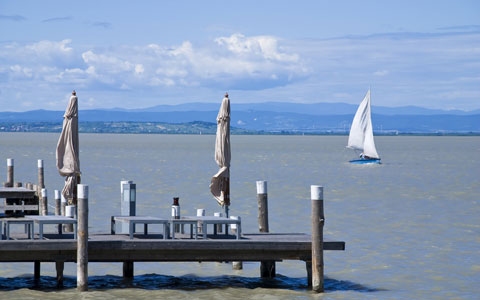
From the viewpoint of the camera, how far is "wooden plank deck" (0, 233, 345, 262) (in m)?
21.2

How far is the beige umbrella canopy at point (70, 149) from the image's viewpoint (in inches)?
999

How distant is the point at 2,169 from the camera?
72.7m

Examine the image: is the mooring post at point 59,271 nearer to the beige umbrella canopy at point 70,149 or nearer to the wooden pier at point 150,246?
the wooden pier at point 150,246

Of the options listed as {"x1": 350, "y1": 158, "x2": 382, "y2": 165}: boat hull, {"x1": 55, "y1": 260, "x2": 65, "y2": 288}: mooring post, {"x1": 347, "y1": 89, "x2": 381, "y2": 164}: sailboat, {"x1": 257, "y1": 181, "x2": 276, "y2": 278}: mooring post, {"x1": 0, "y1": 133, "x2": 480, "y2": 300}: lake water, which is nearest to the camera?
{"x1": 55, "y1": 260, "x2": 65, "y2": 288}: mooring post

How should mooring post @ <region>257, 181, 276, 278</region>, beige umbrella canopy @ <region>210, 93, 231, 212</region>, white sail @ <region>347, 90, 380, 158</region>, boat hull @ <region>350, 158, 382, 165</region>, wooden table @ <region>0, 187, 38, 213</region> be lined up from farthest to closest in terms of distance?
white sail @ <region>347, 90, 380, 158</region>
boat hull @ <region>350, 158, 382, 165</region>
wooden table @ <region>0, 187, 38, 213</region>
beige umbrella canopy @ <region>210, 93, 231, 212</region>
mooring post @ <region>257, 181, 276, 278</region>

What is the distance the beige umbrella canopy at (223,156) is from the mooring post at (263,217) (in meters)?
0.85

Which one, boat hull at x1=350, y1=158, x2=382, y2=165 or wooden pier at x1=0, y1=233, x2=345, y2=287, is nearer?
wooden pier at x1=0, y1=233, x2=345, y2=287

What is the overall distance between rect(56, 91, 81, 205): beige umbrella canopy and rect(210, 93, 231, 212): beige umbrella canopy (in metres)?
3.22

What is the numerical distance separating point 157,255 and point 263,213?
3676mm

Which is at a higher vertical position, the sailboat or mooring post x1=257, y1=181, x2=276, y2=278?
the sailboat

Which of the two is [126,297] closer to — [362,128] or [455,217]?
[455,217]

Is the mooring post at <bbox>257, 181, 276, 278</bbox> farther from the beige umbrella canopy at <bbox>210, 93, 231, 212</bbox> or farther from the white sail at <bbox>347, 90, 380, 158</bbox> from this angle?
the white sail at <bbox>347, 90, 380, 158</bbox>

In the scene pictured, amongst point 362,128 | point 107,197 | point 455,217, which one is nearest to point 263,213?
point 455,217

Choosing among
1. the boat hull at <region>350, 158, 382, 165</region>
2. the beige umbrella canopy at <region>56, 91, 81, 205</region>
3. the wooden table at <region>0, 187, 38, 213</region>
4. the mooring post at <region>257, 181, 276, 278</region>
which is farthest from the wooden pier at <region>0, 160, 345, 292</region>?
the boat hull at <region>350, 158, 382, 165</region>
